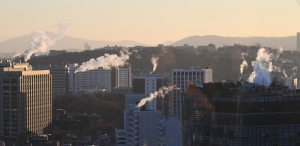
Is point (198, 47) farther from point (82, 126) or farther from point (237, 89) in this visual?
point (237, 89)

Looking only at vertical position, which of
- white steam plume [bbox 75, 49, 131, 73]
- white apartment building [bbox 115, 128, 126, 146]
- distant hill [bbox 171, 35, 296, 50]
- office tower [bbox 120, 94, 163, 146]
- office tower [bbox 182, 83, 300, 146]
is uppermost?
distant hill [bbox 171, 35, 296, 50]

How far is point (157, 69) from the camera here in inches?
3799

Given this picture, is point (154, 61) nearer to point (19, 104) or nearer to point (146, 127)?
point (19, 104)

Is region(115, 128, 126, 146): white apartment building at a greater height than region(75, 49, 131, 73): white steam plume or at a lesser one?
lesser

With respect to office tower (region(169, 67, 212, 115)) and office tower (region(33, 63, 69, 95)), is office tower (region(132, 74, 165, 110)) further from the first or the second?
office tower (region(33, 63, 69, 95))

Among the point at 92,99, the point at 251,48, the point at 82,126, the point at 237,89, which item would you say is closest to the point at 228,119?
the point at 237,89

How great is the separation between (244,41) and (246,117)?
3764 inches

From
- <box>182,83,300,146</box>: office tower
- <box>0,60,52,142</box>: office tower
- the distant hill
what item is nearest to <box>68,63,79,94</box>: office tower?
the distant hill

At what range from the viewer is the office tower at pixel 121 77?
93875mm

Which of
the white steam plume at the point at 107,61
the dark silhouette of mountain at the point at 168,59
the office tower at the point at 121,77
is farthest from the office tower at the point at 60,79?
the dark silhouette of mountain at the point at 168,59

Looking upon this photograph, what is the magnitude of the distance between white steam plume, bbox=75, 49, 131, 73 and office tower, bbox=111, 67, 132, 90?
76 cm

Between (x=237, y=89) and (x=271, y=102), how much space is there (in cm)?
109

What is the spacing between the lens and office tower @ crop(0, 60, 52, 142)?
47250mm

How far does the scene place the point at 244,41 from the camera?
120 metres
